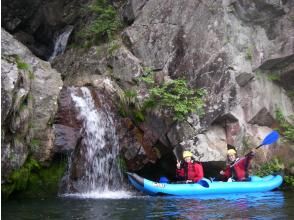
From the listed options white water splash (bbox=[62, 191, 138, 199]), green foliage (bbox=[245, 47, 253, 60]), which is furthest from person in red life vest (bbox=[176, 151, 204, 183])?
green foliage (bbox=[245, 47, 253, 60])

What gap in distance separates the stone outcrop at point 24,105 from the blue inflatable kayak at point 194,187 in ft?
7.85

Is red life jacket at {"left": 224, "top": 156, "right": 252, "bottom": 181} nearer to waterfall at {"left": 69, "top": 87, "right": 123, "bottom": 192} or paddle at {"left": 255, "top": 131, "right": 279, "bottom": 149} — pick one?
paddle at {"left": 255, "top": 131, "right": 279, "bottom": 149}

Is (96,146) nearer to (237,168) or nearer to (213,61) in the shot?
(237,168)

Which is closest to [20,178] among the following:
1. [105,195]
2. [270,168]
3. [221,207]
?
[105,195]

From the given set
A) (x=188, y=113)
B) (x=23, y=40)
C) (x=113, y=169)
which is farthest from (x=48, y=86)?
(x=23, y=40)

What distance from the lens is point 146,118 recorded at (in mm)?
12773

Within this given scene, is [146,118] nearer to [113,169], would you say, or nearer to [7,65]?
[113,169]

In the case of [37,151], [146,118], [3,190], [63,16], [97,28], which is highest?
[63,16]

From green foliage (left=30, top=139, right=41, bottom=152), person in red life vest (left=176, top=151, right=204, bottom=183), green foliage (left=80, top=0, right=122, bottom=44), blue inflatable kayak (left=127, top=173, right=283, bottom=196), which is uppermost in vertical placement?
green foliage (left=80, top=0, right=122, bottom=44)

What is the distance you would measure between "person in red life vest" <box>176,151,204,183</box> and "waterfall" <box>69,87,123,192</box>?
65.7 inches

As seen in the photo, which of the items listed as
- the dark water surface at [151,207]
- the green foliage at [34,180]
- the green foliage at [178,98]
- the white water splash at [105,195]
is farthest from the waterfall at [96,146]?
the green foliage at [178,98]

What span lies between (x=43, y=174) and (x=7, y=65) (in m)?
3.07

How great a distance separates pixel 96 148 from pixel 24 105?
7.84 feet

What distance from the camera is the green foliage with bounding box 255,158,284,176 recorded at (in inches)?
517
